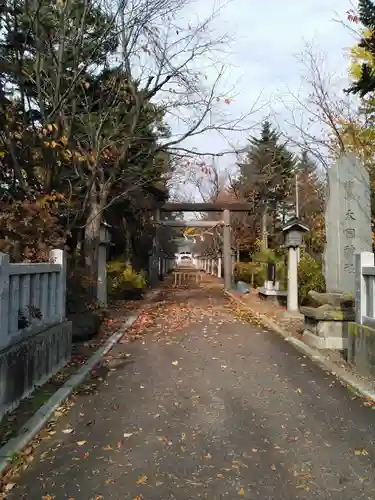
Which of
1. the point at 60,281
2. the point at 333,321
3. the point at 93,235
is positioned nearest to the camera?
the point at 60,281

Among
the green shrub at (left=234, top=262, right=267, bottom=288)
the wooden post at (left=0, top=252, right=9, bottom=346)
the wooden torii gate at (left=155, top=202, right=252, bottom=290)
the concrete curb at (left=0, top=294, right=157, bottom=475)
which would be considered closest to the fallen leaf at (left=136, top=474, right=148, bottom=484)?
the concrete curb at (left=0, top=294, right=157, bottom=475)

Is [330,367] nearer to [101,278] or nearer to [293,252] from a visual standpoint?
[293,252]

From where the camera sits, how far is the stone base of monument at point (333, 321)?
30.5ft

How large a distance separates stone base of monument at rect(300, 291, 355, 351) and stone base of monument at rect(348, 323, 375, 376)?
4.51ft

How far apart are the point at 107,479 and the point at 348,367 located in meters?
5.14

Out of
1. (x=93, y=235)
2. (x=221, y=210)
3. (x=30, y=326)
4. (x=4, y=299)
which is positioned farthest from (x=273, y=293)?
(x=4, y=299)

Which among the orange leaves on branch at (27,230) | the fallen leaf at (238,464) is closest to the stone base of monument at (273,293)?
the orange leaves on branch at (27,230)

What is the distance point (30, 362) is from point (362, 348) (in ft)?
16.0

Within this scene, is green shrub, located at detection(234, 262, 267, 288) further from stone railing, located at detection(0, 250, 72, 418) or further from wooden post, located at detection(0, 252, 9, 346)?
wooden post, located at detection(0, 252, 9, 346)

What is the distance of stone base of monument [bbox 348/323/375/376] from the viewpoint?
22.9 feet

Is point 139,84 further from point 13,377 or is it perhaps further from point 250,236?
point 250,236

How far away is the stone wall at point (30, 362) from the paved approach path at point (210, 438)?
667mm

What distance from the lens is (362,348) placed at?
24.2 ft

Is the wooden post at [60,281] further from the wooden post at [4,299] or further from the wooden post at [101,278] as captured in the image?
the wooden post at [101,278]
